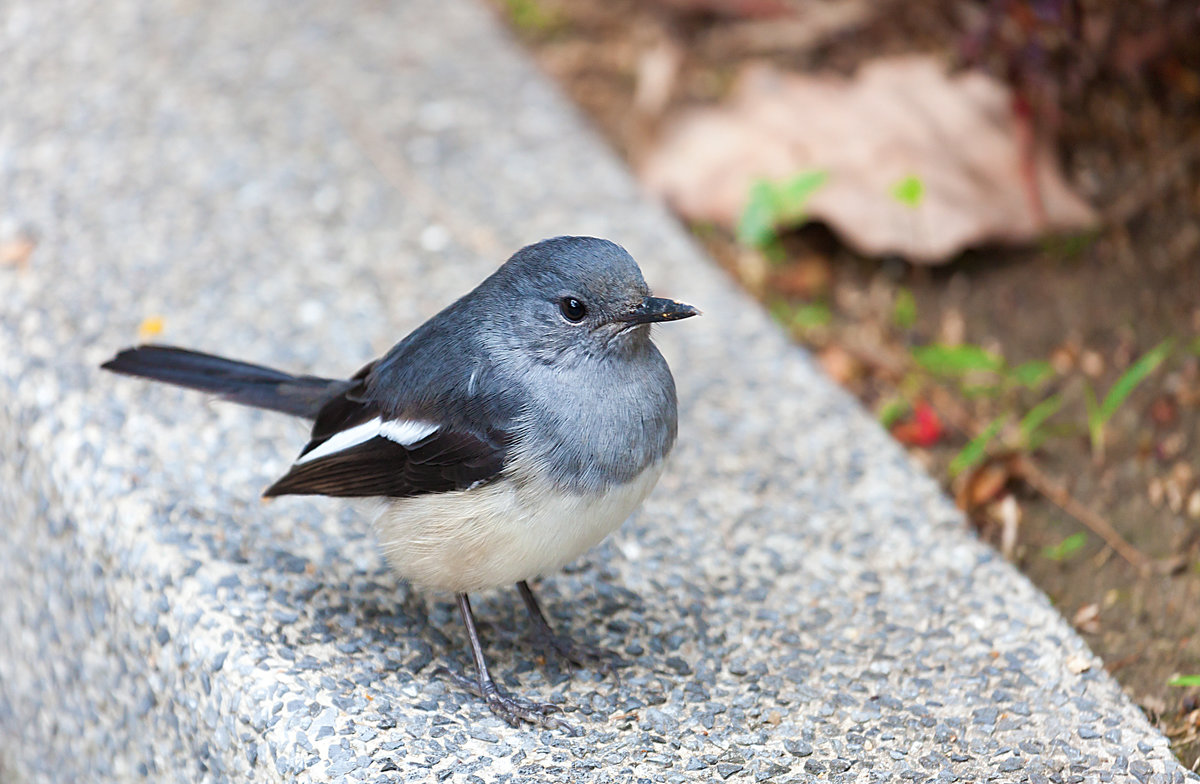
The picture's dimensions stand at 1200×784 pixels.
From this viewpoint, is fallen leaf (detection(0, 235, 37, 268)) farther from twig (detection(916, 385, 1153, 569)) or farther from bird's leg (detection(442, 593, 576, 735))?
twig (detection(916, 385, 1153, 569))

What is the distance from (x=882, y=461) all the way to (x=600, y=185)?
6.00 feet

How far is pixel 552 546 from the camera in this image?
2.91 m

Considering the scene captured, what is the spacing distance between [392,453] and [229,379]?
0.64 m

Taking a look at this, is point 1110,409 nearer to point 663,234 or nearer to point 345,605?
point 663,234

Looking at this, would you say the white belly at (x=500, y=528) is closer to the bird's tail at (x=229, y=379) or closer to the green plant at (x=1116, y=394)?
the bird's tail at (x=229, y=379)

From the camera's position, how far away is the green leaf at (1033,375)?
4.38m

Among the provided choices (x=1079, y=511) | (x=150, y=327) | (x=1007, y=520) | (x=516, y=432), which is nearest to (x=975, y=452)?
(x=1007, y=520)

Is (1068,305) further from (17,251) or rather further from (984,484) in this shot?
(17,251)

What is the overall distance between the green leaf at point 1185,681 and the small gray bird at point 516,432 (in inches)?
54.1

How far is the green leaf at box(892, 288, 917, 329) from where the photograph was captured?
4859 mm

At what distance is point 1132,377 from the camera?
13.0ft

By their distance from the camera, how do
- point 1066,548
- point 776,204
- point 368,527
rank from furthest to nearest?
1. point 776,204
2. point 1066,548
3. point 368,527

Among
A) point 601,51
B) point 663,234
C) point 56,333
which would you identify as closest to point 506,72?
point 601,51

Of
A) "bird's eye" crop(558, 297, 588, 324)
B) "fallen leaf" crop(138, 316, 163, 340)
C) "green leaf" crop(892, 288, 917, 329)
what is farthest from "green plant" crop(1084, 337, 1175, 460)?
"fallen leaf" crop(138, 316, 163, 340)
